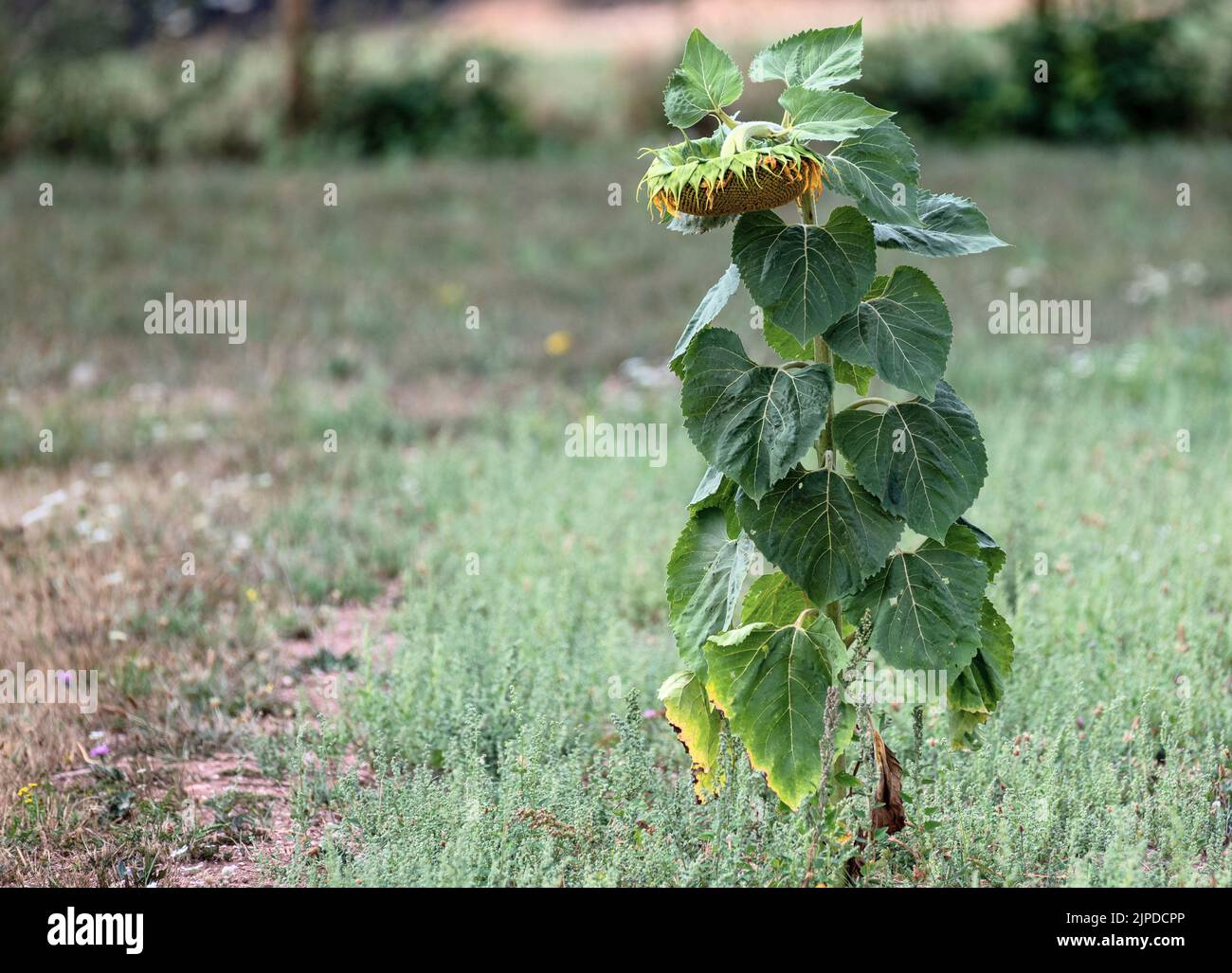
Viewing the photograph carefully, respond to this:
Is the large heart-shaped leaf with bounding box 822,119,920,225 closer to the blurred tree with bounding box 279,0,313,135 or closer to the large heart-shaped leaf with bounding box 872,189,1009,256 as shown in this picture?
the large heart-shaped leaf with bounding box 872,189,1009,256

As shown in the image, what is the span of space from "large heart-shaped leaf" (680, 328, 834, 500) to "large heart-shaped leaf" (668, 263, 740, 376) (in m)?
0.06

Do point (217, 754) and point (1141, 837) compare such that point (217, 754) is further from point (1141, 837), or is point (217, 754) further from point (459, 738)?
point (1141, 837)

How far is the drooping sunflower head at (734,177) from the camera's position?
2.58m

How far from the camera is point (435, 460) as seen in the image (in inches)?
260

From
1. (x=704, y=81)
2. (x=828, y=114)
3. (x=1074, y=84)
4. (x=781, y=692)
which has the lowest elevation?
(x=781, y=692)

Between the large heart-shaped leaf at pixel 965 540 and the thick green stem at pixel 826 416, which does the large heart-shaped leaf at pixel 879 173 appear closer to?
the thick green stem at pixel 826 416

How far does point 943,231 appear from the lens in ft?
9.36

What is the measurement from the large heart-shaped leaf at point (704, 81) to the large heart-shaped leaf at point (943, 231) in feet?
1.41

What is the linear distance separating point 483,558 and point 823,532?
8.88 feet

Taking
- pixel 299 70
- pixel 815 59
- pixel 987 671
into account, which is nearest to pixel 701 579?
pixel 987 671

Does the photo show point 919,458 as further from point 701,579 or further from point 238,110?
point 238,110

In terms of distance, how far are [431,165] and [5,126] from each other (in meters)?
4.34
